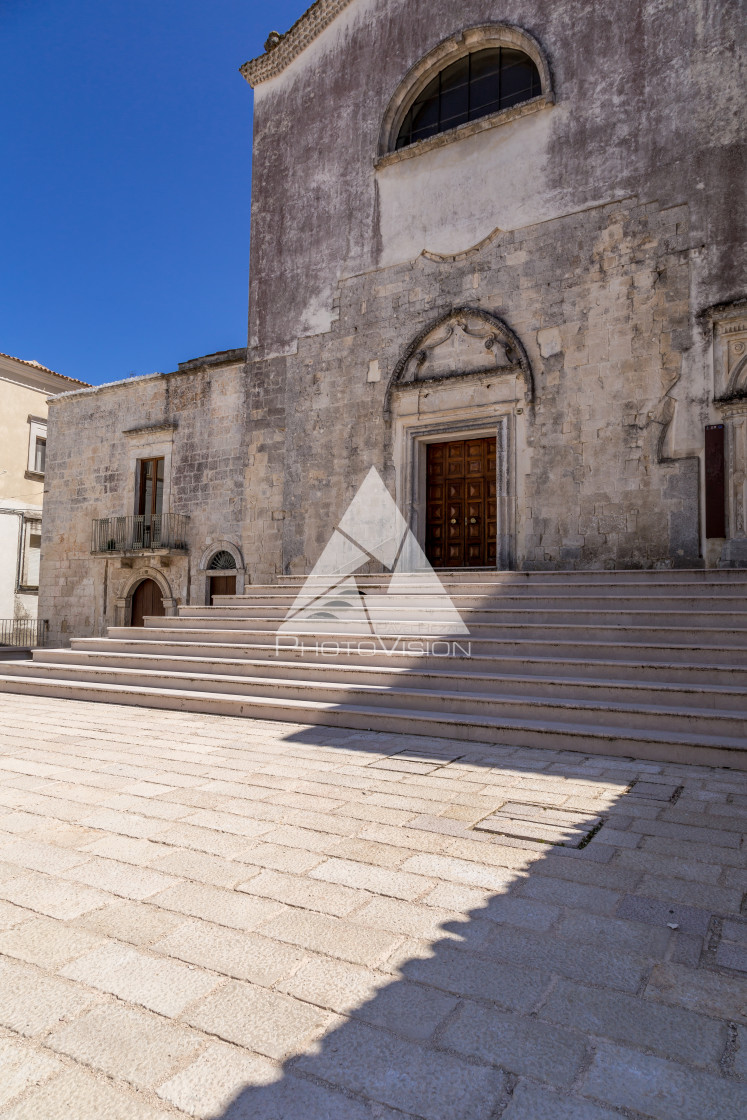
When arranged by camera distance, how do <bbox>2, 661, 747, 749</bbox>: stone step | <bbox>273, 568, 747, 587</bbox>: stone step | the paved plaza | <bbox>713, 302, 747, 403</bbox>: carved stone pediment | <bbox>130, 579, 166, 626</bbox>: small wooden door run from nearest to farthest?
the paved plaza
<bbox>2, 661, 747, 749</bbox>: stone step
<bbox>273, 568, 747, 587</bbox>: stone step
<bbox>713, 302, 747, 403</bbox>: carved stone pediment
<bbox>130, 579, 166, 626</bbox>: small wooden door

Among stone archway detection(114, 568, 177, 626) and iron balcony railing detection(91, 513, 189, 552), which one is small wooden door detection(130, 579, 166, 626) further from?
iron balcony railing detection(91, 513, 189, 552)

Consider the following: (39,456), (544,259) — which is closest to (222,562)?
(544,259)

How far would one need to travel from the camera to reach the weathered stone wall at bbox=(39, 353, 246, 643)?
1584cm

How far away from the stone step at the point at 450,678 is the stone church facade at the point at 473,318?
4.89 meters

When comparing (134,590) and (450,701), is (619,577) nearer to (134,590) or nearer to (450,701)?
(450,701)

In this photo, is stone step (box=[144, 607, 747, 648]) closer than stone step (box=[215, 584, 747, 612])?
Yes

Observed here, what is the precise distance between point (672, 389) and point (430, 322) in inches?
180

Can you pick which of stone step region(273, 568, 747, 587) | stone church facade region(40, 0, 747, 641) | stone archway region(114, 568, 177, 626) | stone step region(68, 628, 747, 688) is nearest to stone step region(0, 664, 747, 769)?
stone step region(68, 628, 747, 688)

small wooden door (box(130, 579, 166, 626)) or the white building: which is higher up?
the white building

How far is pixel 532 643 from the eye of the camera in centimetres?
718

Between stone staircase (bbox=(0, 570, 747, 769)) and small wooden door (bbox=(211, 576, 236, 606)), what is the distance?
5.03 metres

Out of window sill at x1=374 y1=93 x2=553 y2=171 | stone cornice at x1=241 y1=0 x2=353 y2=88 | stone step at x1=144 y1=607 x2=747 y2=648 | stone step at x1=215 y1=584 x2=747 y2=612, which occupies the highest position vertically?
stone cornice at x1=241 y1=0 x2=353 y2=88

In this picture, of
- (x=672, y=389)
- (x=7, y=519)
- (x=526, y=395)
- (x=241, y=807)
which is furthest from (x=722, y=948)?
(x=7, y=519)

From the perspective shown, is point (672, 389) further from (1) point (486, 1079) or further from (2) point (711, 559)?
(1) point (486, 1079)
